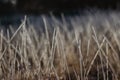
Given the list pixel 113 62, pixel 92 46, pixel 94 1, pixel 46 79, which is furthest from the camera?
pixel 94 1

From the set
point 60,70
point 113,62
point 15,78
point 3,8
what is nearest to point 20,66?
point 15,78

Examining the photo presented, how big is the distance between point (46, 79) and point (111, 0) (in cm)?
1068

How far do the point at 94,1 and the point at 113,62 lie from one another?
33.0ft

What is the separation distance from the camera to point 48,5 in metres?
14.6

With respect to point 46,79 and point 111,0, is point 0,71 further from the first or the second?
point 111,0

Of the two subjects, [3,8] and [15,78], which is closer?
[15,78]

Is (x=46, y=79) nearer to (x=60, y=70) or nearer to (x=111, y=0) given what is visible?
(x=60, y=70)

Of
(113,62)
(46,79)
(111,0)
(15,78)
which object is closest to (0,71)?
(15,78)

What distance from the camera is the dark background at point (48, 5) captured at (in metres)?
13.2

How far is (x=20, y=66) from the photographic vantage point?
3.66m

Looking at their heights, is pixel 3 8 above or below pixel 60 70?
above

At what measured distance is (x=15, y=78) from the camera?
3.68 meters

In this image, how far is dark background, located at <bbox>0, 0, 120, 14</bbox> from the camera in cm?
1319

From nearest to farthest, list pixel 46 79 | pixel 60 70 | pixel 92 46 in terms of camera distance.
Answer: pixel 46 79 < pixel 60 70 < pixel 92 46
